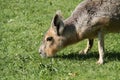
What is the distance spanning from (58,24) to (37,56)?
39.3 inches

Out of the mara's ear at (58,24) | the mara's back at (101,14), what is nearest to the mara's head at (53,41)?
the mara's ear at (58,24)

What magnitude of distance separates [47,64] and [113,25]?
5.71ft

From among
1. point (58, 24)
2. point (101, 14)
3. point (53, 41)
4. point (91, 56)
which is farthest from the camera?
point (91, 56)

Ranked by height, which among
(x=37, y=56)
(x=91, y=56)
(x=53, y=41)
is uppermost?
(x=53, y=41)

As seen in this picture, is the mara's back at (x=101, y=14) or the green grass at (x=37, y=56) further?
the mara's back at (x=101, y=14)

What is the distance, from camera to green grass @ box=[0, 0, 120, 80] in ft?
30.0

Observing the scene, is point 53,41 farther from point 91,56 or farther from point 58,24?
point 91,56

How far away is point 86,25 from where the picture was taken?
977 cm

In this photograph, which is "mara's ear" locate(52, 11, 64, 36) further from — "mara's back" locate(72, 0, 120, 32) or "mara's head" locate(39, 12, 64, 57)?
"mara's back" locate(72, 0, 120, 32)

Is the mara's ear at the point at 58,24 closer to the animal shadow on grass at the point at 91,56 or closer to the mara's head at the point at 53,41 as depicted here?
the mara's head at the point at 53,41

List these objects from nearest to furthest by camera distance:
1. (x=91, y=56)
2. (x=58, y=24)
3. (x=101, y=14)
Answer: (x=101, y=14) < (x=58, y=24) < (x=91, y=56)

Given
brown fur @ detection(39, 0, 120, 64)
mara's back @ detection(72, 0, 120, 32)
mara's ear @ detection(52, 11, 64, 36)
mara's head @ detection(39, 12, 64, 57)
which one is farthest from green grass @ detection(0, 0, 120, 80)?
mara's back @ detection(72, 0, 120, 32)

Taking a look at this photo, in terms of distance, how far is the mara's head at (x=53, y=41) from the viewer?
32.6 ft

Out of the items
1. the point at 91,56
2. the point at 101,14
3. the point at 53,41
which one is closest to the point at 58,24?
the point at 53,41
